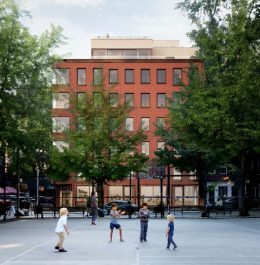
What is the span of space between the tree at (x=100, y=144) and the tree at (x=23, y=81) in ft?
24.9

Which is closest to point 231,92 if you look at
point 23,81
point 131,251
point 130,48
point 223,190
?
point 23,81

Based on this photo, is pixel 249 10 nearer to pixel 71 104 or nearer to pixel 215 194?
pixel 71 104

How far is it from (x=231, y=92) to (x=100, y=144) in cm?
1483

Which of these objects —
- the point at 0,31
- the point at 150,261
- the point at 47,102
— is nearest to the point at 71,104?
the point at 47,102

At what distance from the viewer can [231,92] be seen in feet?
123

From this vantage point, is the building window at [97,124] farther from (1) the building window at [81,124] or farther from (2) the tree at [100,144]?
(1) the building window at [81,124]

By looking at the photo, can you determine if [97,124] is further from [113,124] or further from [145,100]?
[145,100]

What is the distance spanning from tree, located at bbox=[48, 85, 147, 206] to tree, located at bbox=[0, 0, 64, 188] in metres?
7.59

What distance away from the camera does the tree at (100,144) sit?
48438 millimetres

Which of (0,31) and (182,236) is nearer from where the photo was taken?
(182,236)

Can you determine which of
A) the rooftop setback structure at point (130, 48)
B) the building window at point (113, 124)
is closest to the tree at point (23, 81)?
the building window at point (113, 124)

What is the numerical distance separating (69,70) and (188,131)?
48.0m

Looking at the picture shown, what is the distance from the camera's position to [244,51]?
122ft

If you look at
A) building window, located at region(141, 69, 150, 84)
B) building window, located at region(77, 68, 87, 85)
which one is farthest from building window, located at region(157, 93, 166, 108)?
building window, located at region(77, 68, 87, 85)
